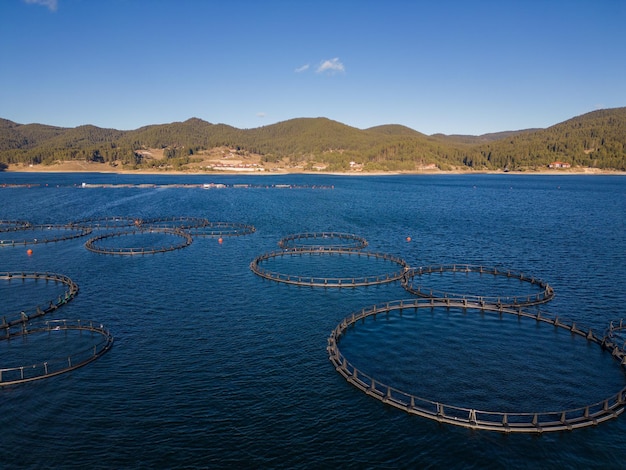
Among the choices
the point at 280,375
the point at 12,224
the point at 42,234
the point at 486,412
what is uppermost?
the point at 12,224

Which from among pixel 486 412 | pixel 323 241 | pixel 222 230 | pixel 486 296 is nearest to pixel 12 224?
pixel 222 230

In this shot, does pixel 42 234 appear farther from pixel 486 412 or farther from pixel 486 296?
pixel 486 412

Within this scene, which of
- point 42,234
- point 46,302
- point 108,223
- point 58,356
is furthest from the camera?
point 108,223

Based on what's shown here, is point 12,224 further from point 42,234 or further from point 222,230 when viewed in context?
point 222,230

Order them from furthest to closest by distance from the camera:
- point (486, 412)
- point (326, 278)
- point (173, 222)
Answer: point (173, 222), point (326, 278), point (486, 412)

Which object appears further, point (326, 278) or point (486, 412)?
point (326, 278)

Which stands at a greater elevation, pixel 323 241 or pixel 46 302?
pixel 323 241

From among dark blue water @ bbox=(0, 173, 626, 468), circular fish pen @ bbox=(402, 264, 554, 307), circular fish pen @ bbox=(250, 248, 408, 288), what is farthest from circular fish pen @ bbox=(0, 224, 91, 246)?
circular fish pen @ bbox=(402, 264, 554, 307)
